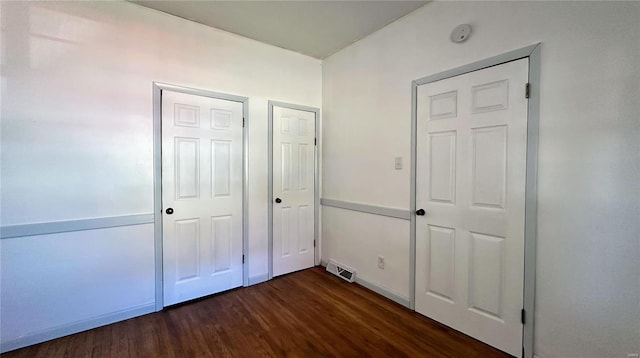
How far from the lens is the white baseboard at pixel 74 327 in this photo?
6.32 ft

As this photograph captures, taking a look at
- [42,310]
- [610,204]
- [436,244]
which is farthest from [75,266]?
[610,204]

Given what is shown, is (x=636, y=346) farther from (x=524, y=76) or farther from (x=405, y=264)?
(x=524, y=76)

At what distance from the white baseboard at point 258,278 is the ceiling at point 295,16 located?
8.89 ft

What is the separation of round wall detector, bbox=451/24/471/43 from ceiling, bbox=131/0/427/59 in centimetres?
45

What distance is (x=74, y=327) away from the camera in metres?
2.11

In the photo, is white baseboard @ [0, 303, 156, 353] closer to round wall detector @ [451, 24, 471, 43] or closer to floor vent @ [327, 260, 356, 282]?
floor vent @ [327, 260, 356, 282]

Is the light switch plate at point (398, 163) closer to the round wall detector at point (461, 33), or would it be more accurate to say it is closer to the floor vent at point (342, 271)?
the round wall detector at point (461, 33)

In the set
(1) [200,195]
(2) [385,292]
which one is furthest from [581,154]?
(1) [200,195]

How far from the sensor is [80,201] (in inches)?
83.9

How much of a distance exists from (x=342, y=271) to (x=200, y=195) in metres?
1.84

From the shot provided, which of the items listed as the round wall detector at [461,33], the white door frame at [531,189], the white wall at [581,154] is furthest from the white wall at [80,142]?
the white door frame at [531,189]

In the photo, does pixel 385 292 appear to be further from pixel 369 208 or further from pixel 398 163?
pixel 398 163

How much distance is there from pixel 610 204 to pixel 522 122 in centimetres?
66

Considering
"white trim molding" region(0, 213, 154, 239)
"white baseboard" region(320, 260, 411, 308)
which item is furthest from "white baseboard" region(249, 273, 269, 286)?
"white trim molding" region(0, 213, 154, 239)
